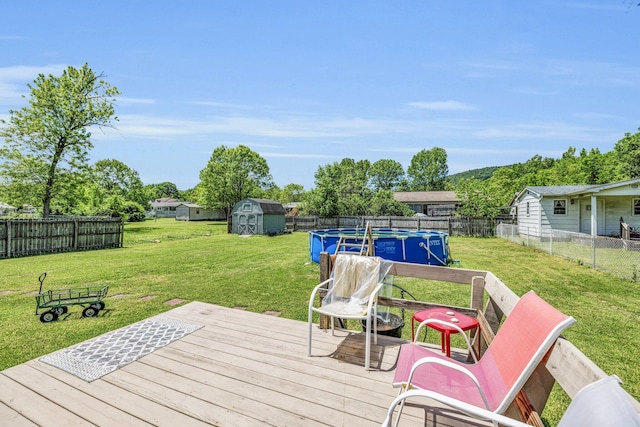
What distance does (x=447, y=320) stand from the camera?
9.58 feet

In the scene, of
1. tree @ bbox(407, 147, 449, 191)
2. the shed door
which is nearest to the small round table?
the shed door

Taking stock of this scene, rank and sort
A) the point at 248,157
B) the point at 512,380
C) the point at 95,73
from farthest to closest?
the point at 248,157 < the point at 95,73 < the point at 512,380

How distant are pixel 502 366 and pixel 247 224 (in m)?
23.7

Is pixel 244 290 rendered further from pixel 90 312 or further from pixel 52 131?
pixel 52 131

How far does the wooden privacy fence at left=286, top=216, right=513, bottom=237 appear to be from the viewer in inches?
845

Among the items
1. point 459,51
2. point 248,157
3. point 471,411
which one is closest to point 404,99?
point 459,51

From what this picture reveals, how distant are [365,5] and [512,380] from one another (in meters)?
9.36

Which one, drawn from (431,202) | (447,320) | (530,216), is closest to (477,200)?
(530,216)

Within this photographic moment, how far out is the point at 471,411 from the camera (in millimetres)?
1367

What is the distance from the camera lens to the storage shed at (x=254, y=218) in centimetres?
2436

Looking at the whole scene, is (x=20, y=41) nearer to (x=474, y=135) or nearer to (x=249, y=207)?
(x=249, y=207)

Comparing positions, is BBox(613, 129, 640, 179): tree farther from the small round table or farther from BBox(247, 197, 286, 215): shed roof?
the small round table

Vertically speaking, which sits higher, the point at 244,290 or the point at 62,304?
the point at 62,304

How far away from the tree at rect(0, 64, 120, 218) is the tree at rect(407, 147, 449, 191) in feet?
175
